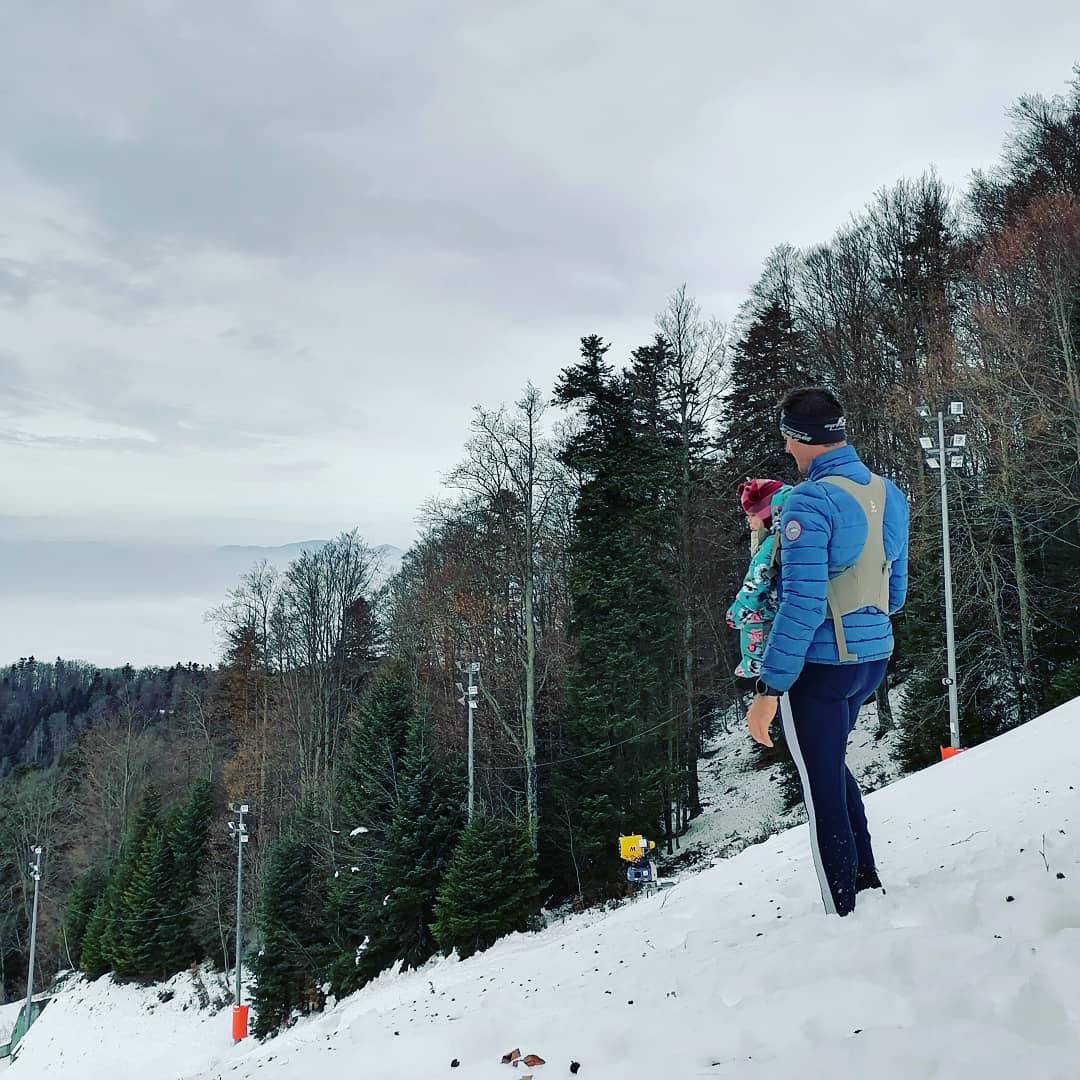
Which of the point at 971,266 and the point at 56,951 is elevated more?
the point at 971,266

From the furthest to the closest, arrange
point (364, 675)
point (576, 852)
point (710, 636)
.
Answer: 1. point (364, 675)
2. point (710, 636)
3. point (576, 852)

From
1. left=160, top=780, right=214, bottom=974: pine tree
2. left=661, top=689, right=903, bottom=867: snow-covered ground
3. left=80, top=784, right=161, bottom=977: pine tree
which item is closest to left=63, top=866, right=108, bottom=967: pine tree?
left=80, top=784, right=161, bottom=977: pine tree

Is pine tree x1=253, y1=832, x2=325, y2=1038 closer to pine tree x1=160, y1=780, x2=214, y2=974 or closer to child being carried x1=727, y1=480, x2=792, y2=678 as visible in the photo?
pine tree x1=160, y1=780, x2=214, y2=974

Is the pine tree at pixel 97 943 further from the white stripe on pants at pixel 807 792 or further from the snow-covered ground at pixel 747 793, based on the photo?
the white stripe on pants at pixel 807 792

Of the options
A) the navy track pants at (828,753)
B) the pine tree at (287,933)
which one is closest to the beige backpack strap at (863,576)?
the navy track pants at (828,753)

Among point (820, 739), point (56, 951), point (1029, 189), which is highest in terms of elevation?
point (1029, 189)

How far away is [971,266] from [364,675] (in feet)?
100

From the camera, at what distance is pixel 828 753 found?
12.0 ft

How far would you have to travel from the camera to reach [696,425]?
27953mm

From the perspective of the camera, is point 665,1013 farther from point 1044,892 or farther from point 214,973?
point 214,973

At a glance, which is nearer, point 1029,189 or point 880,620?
point 880,620

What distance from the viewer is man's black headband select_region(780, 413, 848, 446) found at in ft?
12.4

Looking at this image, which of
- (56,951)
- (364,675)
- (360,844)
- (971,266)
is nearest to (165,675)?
(56,951)

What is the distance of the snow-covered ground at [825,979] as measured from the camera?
235cm
